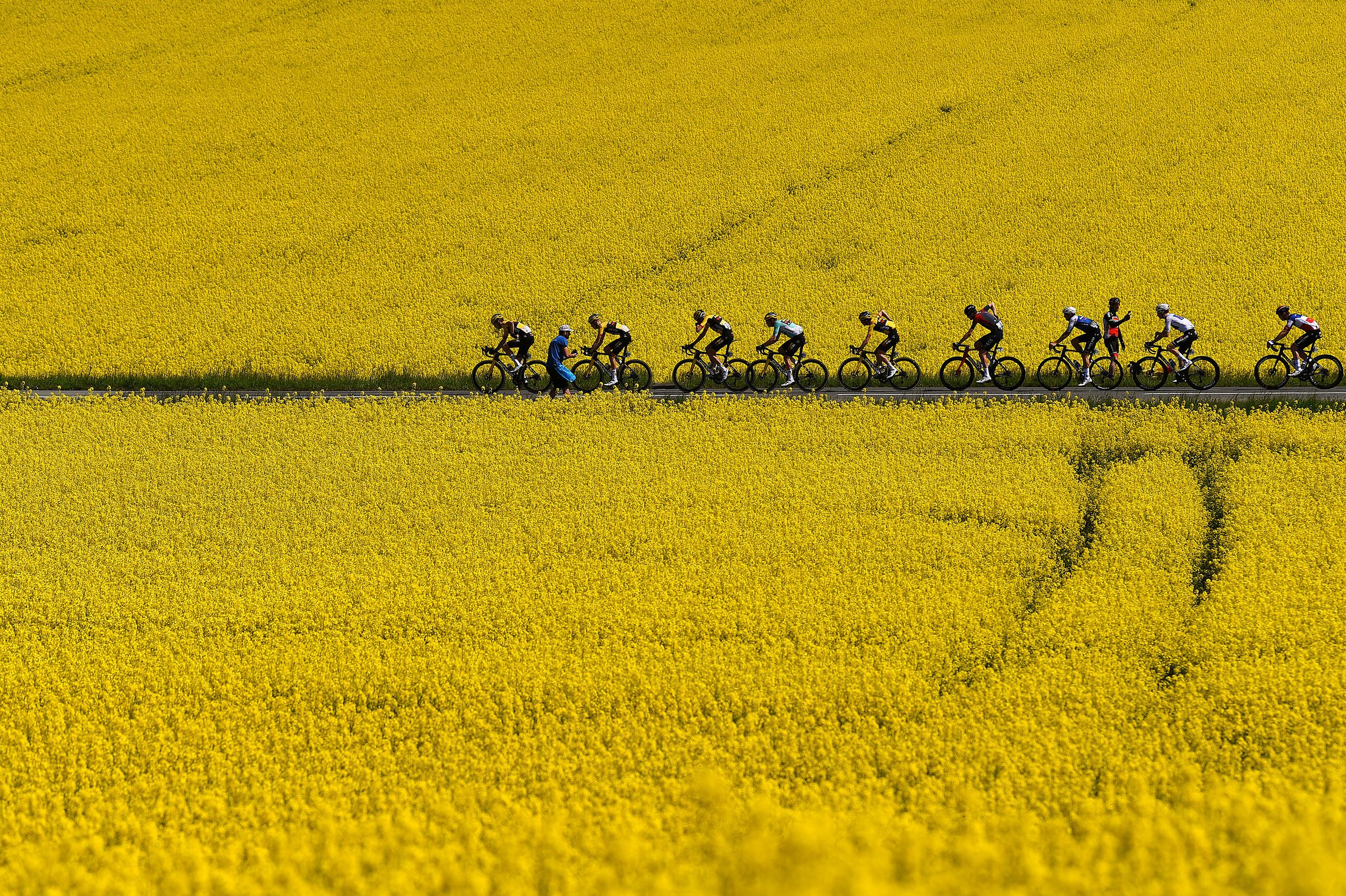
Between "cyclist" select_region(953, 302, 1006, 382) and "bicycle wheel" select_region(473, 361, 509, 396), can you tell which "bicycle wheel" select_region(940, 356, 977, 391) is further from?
"bicycle wheel" select_region(473, 361, 509, 396)

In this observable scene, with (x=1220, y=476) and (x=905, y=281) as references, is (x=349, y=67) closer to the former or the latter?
(x=905, y=281)

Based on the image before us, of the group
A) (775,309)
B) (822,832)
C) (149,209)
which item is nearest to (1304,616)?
(822,832)

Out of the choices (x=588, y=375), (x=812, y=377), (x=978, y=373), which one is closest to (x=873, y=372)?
(x=812, y=377)

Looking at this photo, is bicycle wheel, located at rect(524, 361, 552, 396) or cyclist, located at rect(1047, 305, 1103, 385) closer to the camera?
cyclist, located at rect(1047, 305, 1103, 385)

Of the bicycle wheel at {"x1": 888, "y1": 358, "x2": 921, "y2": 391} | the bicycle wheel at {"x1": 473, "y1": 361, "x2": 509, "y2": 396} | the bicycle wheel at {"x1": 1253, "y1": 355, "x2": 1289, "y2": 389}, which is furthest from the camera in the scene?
the bicycle wheel at {"x1": 473, "y1": 361, "x2": 509, "y2": 396}

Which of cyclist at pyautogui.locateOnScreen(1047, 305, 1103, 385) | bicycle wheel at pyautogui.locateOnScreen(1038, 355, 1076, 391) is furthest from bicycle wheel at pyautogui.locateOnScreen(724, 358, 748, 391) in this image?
cyclist at pyautogui.locateOnScreen(1047, 305, 1103, 385)
